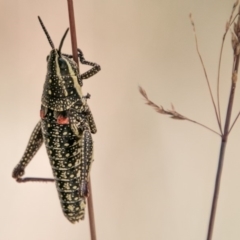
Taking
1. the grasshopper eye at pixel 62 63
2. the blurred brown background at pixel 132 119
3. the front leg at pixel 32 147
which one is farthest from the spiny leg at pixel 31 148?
the blurred brown background at pixel 132 119

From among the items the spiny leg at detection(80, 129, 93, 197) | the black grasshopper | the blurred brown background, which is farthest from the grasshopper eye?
the blurred brown background

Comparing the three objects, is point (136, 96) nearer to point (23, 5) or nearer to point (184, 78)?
point (184, 78)

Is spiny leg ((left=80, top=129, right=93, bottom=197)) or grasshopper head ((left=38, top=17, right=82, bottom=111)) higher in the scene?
grasshopper head ((left=38, top=17, right=82, bottom=111))

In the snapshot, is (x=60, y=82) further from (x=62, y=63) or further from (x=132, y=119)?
(x=132, y=119)

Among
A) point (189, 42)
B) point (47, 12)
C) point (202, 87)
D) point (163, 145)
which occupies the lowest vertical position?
point (163, 145)

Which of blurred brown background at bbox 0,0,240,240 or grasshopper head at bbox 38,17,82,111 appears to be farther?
blurred brown background at bbox 0,0,240,240

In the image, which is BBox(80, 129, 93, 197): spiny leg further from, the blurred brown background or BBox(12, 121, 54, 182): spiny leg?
the blurred brown background

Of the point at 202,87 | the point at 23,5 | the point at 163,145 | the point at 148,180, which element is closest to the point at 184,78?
the point at 202,87
